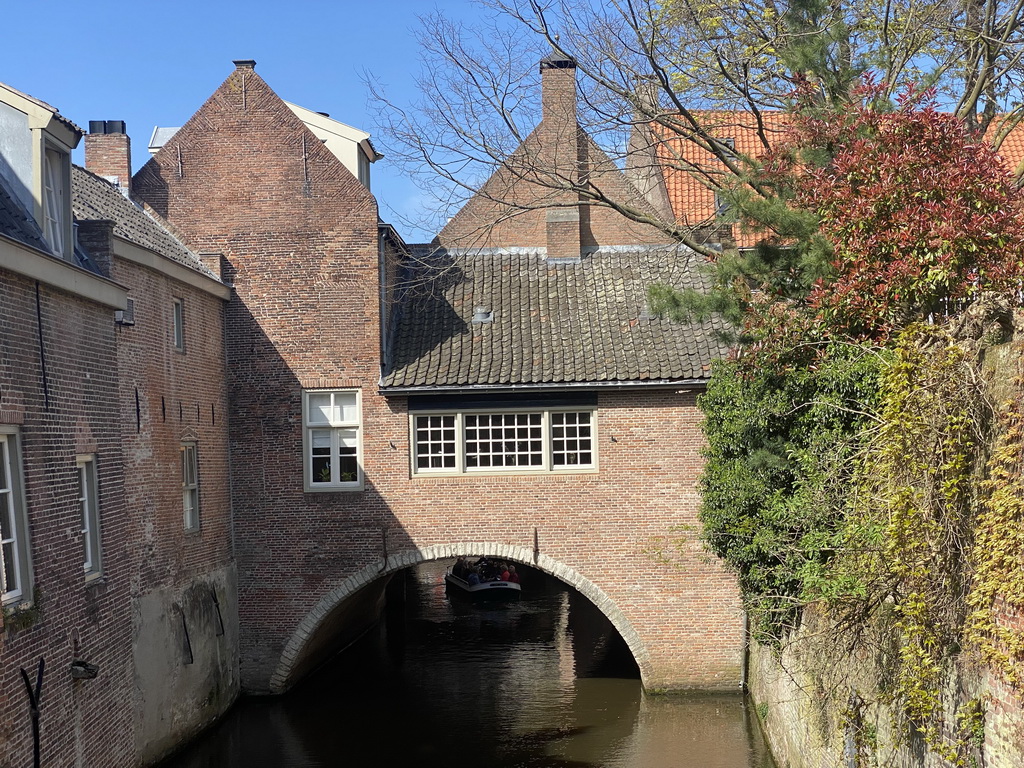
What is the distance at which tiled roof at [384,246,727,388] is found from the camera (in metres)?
17.0

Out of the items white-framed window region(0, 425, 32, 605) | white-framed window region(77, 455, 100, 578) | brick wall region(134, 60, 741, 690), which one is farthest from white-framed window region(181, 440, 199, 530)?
white-framed window region(0, 425, 32, 605)

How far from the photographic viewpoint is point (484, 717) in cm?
1703

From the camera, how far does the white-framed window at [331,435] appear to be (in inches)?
690

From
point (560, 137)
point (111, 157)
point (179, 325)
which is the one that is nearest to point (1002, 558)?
point (179, 325)

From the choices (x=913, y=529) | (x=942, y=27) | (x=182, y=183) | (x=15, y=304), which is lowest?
(x=913, y=529)

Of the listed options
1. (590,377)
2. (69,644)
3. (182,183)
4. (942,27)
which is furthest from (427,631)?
(942,27)

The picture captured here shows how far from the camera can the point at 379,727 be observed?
54.5ft

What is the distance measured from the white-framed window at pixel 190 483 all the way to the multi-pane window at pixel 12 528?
6723mm

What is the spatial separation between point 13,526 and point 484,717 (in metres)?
10.2

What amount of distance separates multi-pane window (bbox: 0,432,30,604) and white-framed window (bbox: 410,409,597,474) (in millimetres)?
8978

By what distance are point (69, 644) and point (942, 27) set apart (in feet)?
44.2

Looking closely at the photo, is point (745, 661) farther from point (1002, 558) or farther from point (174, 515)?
point (1002, 558)

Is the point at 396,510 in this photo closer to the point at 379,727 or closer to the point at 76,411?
the point at 379,727

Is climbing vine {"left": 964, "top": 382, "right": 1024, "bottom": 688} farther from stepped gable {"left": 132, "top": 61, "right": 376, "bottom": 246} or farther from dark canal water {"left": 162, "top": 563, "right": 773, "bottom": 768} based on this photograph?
stepped gable {"left": 132, "top": 61, "right": 376, "bottom": 246}
